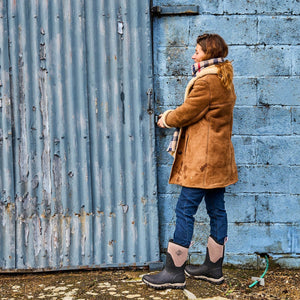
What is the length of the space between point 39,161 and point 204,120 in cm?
149

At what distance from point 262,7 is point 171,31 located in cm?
82

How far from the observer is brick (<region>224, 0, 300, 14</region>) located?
3639 millimetres

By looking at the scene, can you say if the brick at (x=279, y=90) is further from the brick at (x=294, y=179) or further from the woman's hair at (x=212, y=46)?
the woman's hair at (x=212, y=46)

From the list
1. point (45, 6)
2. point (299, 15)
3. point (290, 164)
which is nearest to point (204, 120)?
point (290, 164)

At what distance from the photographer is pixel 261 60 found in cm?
366

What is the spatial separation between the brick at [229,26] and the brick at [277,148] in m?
0.88

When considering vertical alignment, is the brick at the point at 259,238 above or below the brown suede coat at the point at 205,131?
below

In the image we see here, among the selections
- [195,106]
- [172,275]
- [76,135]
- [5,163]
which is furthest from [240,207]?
[5,163]

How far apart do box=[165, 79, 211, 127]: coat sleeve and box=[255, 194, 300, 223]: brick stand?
1123 mm

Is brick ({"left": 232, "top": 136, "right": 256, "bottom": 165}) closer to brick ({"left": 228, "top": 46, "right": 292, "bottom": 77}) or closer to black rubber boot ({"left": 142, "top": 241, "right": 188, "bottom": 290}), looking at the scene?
brick ({"left": 228, "top": 46, "right": 292, "bottom": 77})

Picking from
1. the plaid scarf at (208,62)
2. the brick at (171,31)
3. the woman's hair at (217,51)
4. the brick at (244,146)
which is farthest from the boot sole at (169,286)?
the brick at (171,31)

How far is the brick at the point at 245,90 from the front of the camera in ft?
12.1

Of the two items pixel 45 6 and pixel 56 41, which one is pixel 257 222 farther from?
pixel 45 6

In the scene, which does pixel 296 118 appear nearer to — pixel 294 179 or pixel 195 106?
pixel 294 179
